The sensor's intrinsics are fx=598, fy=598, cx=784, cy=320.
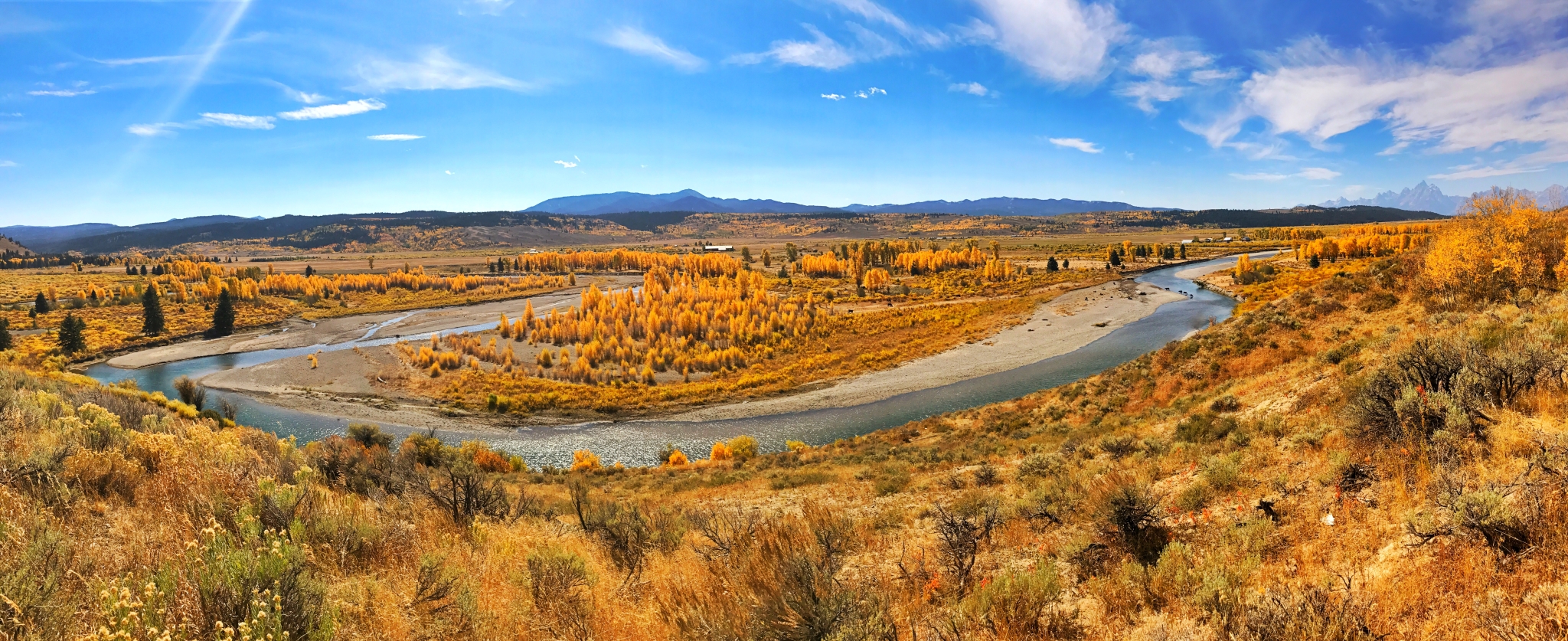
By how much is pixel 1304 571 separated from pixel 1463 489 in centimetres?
145

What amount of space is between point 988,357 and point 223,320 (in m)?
81.4

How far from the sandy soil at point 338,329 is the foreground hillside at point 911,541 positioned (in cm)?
6143

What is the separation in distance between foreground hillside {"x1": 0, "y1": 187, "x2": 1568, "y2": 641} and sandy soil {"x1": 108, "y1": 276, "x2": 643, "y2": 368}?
61.4 meters

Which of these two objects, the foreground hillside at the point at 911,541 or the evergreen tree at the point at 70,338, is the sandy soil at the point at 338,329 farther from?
the foreground hillside at the point at 911,541

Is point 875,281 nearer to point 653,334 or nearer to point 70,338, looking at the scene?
point 653,334

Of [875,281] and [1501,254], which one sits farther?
[875,281]

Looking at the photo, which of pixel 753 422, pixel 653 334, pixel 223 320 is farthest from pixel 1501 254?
pixel 223 320

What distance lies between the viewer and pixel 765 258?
449 ft

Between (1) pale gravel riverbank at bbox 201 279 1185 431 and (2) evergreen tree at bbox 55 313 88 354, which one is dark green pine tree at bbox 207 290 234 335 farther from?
(1) pale gravel riverbank at bbox 201 279 1185 431

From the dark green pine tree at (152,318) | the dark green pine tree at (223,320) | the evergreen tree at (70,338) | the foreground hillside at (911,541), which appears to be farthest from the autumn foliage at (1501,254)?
the dark green pine tree at (152,318)

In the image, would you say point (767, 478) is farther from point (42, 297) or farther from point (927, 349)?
point (42, 297)

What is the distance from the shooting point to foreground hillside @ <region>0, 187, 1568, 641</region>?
3.88 m

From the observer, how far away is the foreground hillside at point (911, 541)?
3.88m

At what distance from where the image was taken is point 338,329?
70.4m
